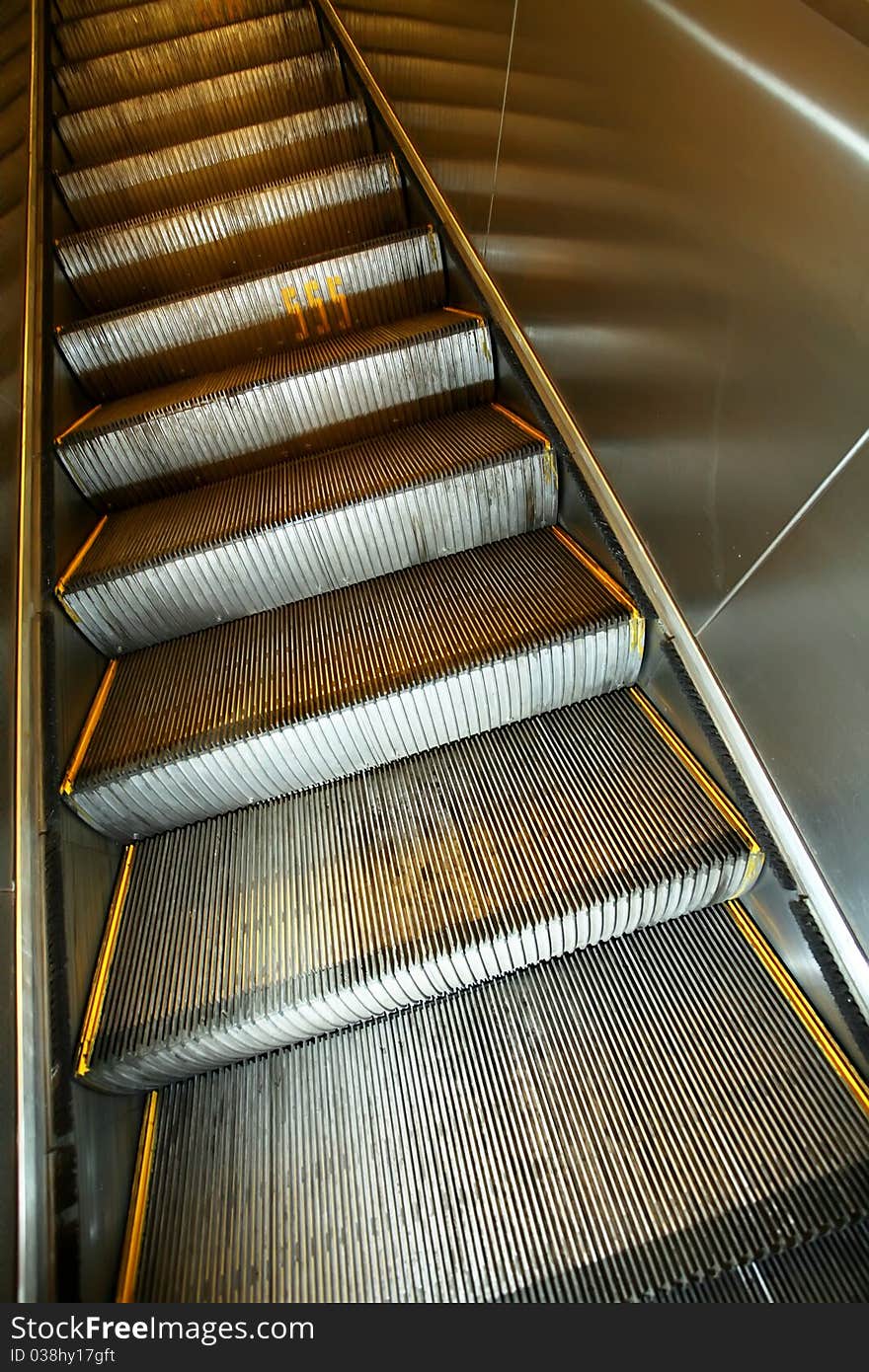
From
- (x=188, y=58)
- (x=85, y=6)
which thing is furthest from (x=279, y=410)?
(x=85, y=6)

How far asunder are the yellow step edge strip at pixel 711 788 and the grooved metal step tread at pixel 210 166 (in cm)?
300

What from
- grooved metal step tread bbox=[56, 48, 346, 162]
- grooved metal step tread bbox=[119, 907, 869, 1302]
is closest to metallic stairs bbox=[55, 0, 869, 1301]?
grooved metal step tread bbox=[119, 907, 869, 1302]

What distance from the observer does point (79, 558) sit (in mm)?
2287

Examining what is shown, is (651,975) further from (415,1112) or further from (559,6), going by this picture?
(559,6)

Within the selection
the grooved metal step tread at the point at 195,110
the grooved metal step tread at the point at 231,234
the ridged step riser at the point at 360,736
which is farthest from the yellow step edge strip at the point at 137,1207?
the grooved metal step tread at the point at 195,110

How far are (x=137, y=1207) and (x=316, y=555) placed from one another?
1.63 metres

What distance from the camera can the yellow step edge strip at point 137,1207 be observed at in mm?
1415

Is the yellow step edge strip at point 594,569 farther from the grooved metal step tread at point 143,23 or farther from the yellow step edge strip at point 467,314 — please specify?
the grooved metal step tread at point 143,23

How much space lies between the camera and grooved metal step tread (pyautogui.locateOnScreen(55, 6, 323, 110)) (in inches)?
153

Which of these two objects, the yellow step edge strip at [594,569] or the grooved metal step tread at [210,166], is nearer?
the yellow step edge strip at [594,569]

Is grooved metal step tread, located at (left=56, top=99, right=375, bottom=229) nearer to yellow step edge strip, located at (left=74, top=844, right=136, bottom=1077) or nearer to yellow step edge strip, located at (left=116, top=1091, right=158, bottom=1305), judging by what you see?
yellow step edge strip, located at (left=74, top=844, right=136, bottom=1077)

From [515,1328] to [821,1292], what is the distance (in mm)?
641

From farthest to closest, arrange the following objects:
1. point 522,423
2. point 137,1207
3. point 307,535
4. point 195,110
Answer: point 195,110 < point 522,423 < point 307,535 < point 137,1207

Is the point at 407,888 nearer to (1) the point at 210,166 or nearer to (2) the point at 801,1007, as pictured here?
(2) the point at 801,1007
